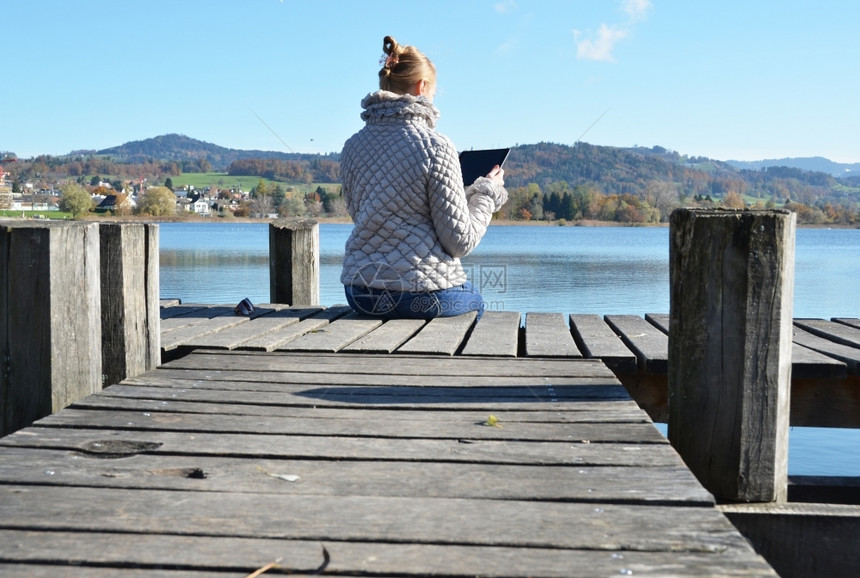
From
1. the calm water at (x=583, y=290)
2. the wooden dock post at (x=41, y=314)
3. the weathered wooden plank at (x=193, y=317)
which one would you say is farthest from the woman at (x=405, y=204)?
the calm water at (x=583, y=290)

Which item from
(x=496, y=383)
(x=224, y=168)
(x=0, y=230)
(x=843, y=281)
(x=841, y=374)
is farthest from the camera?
(x=224, y=168)

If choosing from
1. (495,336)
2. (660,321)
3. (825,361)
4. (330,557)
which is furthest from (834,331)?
(330,557)

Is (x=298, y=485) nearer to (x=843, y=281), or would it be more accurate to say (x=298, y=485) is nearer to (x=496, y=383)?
(x=496, y=383)

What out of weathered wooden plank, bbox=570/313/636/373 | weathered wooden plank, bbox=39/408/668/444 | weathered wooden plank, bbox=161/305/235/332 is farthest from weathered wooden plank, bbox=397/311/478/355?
weathered wooden plank, bbox=161/305/235/332

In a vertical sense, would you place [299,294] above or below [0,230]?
below

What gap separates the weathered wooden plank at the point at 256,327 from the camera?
3.87 meters

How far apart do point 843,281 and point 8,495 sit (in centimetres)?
2504

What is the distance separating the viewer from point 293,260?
5785mm

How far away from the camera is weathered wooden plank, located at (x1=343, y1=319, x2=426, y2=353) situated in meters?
3.80

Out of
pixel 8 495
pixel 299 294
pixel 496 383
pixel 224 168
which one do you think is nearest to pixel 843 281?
pixel 299 294

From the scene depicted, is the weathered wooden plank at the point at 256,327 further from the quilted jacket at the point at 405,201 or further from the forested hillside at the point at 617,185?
the forested hillside at the point at 617,185

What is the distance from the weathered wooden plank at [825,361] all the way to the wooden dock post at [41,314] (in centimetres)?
273

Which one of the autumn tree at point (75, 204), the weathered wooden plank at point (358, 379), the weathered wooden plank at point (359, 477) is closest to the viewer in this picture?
the weathered wooden plank at point (359, 477)

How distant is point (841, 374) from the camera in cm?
341
